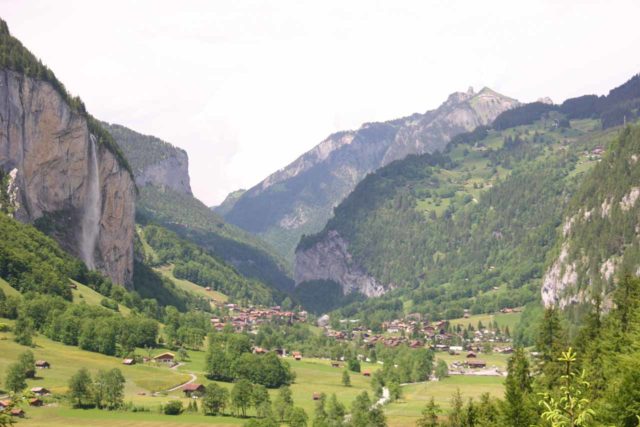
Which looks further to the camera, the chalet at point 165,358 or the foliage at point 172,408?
the chalet at point 165,358

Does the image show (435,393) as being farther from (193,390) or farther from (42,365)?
(42,365)

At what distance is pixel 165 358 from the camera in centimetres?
17338

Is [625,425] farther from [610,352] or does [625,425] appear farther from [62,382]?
[62,382]

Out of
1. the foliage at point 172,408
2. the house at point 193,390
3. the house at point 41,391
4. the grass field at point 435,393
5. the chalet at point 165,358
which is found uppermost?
the chalet at point 165,358

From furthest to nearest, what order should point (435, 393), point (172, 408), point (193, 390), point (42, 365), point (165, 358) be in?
point (165, 358) < point (435, 393) < point (42, 365) < point (193, 390) < point (172, 408)

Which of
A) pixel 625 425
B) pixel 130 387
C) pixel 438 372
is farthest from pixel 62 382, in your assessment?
pixel 625 425

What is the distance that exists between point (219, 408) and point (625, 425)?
9563 centimetres

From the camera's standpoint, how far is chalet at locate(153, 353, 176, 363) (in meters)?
172

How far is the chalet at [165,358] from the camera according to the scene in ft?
564

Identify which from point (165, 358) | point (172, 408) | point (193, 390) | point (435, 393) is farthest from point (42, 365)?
point (435, 393)

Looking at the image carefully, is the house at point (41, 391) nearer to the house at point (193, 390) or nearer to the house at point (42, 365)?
the house at point (42, 365)

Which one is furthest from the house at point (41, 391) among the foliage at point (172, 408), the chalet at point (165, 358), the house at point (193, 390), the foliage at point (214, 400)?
the chalet at point (165, 358)

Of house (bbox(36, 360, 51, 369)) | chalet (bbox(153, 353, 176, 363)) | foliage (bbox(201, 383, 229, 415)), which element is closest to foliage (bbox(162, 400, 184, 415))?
foliage (bbox(201, 383, 229, 415))

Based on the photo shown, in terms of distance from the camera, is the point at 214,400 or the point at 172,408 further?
the point at 214,400
